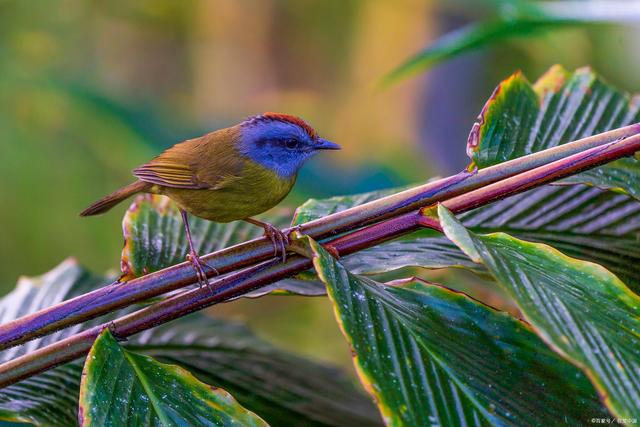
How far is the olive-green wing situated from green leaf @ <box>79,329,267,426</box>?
0.83m

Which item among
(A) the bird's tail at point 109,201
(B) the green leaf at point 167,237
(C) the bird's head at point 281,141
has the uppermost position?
(C) the bird's head at point 281,141

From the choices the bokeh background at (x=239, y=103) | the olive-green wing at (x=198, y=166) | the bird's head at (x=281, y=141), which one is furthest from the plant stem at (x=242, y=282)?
the bokeh background at (x=239, y=103)

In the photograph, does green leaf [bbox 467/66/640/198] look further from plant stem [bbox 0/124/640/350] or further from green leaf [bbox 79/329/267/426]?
green leaf [bbox 79/329/267/426]

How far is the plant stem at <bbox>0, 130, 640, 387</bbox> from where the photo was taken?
3.27 ft

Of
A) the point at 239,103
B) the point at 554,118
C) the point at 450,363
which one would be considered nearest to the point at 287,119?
the point at 554,118

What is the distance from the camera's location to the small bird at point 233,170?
1772mm

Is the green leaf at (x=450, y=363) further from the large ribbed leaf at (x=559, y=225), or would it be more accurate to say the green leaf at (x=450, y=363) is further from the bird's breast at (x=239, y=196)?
the bird's breast at (x=239, y=196)

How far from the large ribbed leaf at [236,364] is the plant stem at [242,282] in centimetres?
29

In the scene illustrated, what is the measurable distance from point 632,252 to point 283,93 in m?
6.24

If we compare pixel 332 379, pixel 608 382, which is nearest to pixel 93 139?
pixel 332 379

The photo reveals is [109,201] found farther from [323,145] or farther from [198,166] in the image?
[323,145]

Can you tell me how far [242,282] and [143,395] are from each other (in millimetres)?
203

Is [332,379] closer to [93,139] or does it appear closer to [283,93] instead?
[93,139]

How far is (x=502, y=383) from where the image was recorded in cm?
95
